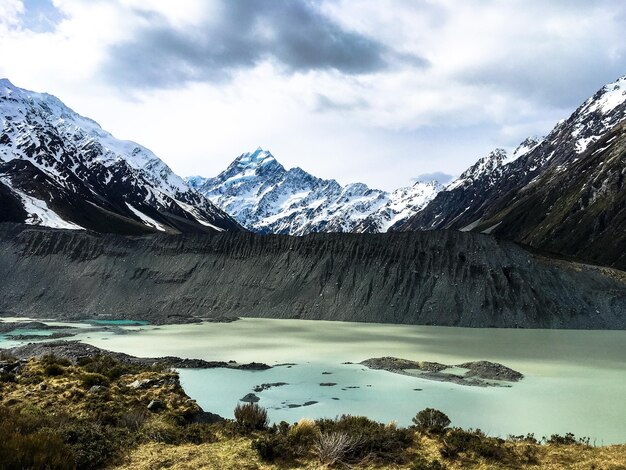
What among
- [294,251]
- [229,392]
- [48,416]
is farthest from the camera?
[294,251]

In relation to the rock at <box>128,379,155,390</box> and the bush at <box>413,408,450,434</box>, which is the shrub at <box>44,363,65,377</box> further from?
the bush at <box>413,408,450,434</box>

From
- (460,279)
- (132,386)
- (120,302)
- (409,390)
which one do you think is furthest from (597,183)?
(132,386)

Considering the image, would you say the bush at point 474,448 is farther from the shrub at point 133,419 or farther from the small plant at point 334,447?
the shrub at point 133,419

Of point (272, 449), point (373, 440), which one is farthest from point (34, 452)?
point (373, 440)

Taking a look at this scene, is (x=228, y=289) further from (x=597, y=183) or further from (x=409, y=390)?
(x=597, y=183)

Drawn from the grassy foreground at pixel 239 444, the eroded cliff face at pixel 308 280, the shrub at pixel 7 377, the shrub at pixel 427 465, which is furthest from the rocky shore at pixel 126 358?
the eroded cliff face at pixel 308 280
